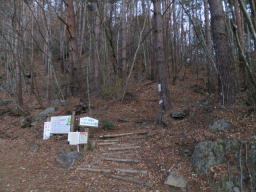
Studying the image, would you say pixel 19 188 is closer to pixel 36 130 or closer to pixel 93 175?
pixel 93 175

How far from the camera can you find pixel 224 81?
6.09 meters

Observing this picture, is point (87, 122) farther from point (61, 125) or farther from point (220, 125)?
point (220, 125)

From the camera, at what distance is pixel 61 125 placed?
25.9 feet

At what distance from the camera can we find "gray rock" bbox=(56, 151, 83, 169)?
589 centimetres

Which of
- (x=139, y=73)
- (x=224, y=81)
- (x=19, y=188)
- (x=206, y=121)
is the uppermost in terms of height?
(x=139, y=73)

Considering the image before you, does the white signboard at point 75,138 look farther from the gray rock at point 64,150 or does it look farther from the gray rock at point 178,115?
the gray rock at point 178,115

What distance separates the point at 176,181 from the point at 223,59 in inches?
156

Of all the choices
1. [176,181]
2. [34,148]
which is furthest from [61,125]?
[176,181]

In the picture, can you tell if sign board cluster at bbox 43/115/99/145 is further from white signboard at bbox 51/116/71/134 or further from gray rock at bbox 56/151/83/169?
gray rock at bbox 56/151/83/169

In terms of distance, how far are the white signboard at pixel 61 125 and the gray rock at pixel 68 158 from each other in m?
1.58

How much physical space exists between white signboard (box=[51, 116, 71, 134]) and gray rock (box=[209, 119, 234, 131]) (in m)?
5.01

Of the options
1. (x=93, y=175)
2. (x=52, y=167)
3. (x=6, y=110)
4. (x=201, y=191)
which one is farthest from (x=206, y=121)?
(x=6, y=110)

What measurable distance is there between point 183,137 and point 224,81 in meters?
2.10

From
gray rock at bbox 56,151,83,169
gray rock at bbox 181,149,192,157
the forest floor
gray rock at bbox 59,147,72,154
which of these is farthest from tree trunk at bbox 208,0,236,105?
gray rock at bbox 59,147,72,154
